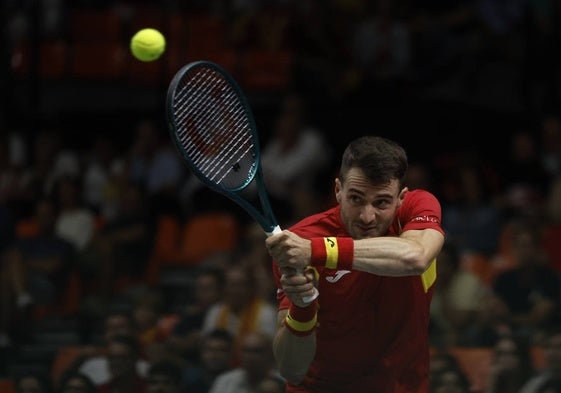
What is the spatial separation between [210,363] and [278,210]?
2.49 metres

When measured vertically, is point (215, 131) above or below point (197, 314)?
above

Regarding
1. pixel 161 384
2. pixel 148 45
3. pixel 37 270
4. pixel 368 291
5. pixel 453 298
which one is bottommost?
pixel 161 384

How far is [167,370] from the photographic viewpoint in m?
8.43

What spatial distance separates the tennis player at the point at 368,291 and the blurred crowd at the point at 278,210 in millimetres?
2862

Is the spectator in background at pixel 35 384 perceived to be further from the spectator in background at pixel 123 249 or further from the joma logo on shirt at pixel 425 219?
the joma logo on shirt at pixel 425 219

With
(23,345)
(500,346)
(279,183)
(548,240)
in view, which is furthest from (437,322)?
(23,345)

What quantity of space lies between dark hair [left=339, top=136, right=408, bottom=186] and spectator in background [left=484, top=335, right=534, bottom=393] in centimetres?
340

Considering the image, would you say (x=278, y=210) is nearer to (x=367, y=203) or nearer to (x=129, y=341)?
(x=129, y=341)

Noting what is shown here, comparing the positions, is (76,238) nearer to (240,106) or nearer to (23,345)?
(23,345)

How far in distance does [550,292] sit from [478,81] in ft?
13.0

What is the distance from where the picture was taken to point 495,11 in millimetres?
12531

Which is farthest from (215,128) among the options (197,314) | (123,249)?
(123,249)

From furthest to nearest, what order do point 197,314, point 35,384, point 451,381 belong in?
point 197,314, point 35,384, point 451,381

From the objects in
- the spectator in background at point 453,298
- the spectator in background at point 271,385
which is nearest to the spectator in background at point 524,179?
the spectator in background at point 453,298
